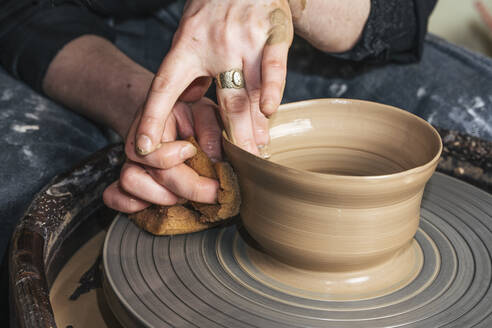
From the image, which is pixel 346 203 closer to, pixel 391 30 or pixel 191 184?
pixel 191 184

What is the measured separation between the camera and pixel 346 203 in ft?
2.23

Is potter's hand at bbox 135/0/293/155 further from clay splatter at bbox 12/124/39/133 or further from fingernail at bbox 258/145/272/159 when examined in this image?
clay splatter at bbox 12/124/39/133

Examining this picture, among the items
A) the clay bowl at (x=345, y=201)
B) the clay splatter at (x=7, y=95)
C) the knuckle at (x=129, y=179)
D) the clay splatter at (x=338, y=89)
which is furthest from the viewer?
the clay splatter at (x=338, y=89)

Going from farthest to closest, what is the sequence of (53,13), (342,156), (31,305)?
(53,13) → (342,156) → (31,305)

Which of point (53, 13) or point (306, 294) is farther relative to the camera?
point (53, 13)

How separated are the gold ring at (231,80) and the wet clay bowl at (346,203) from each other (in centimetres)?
11

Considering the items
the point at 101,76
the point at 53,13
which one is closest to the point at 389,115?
the point at 101,76

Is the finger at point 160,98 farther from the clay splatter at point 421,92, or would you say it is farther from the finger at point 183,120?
the clay splatter at point 421,92

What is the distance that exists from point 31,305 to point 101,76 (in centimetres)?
90

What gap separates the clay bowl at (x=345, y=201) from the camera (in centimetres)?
67

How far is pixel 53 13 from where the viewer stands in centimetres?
154

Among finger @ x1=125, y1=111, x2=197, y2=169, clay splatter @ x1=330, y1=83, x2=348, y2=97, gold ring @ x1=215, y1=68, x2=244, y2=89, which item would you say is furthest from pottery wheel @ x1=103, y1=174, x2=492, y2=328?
clay splatter @ x1=330, y1=83, x2=348, y2=97

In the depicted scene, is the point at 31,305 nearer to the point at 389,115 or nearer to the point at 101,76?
the point at 389,115

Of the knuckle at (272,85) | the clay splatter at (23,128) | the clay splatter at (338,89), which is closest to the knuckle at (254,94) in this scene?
the knuckle at (272,85)
